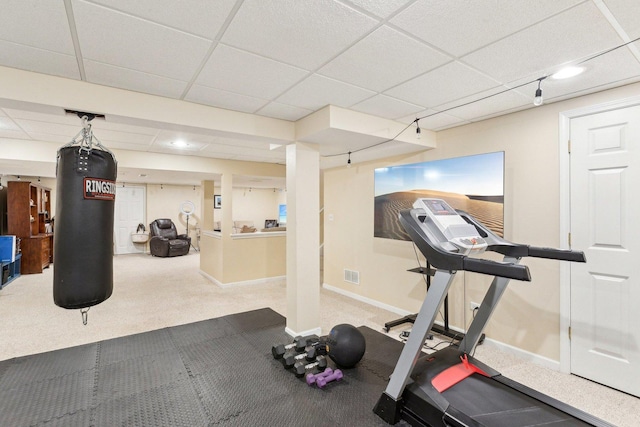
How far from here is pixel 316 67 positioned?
77.8 inches

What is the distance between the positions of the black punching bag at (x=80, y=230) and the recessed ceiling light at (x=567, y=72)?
3079mm

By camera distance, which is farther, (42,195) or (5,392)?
(42,195)

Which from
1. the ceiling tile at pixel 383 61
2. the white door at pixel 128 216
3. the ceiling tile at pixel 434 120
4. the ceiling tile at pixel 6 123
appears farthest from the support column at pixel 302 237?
the white door at pixel 128 216

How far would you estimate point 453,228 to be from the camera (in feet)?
6.70

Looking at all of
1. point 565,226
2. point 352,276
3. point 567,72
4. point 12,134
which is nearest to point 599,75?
point 567,72

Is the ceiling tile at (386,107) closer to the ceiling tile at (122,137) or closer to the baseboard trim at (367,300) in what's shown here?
the baseboard trim at (367,300)

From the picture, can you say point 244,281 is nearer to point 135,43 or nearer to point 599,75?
point 135,43

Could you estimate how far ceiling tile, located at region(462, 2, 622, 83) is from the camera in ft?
4.88

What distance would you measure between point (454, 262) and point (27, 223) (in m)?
7.97

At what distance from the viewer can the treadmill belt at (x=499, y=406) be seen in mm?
1659

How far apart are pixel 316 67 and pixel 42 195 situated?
8184 mm

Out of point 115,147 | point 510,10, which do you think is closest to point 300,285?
point 510,10

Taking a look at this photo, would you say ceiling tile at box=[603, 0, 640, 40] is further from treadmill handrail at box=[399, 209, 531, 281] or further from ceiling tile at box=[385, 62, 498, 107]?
treadmill handrail at box=[399, 209, 531, 281]

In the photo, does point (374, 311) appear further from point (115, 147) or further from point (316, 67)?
point (115, 147)
